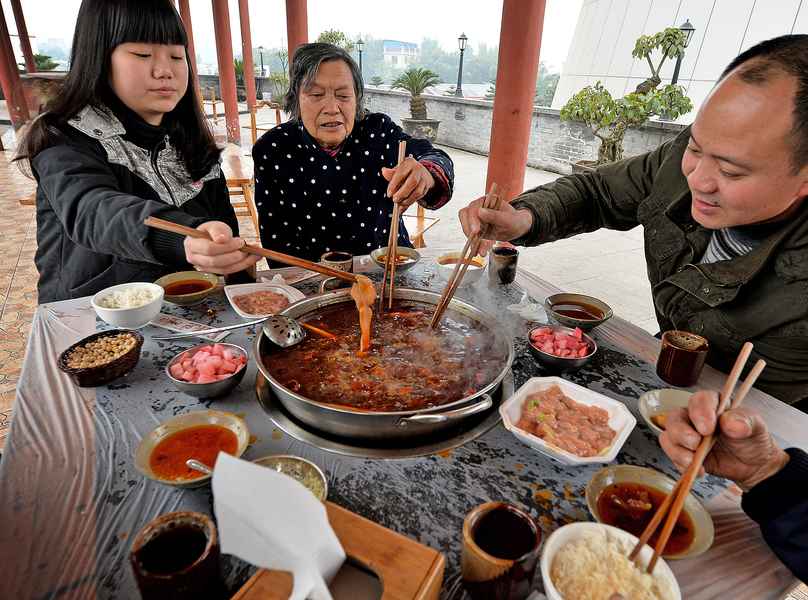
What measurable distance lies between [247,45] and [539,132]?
9.11 metres

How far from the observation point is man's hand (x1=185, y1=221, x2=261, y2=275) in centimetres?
157

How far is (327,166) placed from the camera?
3.11 meters

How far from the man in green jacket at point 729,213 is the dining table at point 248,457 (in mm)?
321

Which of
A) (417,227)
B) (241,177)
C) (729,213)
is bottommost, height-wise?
(417,227)

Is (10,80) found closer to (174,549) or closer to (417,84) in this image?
(417,84)

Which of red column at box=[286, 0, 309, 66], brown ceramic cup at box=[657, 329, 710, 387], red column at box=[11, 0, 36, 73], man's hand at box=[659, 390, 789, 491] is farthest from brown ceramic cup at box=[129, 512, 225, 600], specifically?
red column at box=[11, 0, 36, 73]

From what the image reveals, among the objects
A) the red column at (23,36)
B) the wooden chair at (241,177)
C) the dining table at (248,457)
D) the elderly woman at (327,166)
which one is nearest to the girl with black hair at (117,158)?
the dining table at (248,457)

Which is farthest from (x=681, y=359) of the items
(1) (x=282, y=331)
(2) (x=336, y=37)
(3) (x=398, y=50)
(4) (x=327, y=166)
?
(3) (x=398, y=50)

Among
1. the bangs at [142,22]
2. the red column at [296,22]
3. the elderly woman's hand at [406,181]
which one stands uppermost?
the red column at [296,22]

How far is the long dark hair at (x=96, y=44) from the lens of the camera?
6.64ft

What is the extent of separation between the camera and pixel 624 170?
2.54m

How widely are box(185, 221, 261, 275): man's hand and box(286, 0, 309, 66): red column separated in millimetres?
8583

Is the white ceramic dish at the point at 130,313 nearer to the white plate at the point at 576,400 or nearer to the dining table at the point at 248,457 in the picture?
the dining table at the point at 248,457

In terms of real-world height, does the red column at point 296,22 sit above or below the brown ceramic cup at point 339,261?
above
